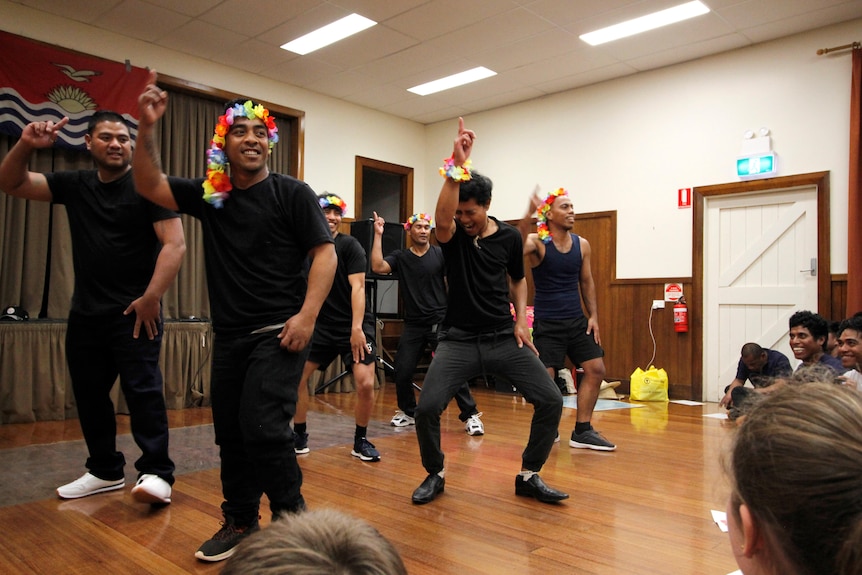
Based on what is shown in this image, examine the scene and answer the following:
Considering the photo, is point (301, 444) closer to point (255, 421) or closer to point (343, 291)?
point (343, 291)

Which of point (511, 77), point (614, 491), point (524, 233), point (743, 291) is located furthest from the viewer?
point (511, 77)

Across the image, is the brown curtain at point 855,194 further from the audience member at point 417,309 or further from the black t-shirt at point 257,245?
the black t-shirt at point 257,245

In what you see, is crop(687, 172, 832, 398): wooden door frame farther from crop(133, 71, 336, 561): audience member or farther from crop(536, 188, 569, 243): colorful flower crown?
crop(133, 71, 336, 561): audience member

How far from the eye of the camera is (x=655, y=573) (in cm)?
210

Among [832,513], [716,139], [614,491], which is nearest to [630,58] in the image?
[716,139]

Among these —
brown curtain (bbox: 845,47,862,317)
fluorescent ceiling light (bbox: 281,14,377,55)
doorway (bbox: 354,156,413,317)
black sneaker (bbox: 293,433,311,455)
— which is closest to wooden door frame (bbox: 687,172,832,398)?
brown curtain (bbox: 845,47,862,317)

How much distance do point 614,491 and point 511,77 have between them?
5.32 metres

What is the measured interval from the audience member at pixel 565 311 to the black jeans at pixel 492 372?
1148 millimetres

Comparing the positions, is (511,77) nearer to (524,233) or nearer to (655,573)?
(524,233)

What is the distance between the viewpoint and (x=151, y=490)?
2.62m

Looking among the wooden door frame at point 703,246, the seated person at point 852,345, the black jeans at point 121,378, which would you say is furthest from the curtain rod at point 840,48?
the black jeans at point 121,378

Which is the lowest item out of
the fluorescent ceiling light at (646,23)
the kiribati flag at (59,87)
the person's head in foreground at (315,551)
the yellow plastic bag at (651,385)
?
the yellow plastic bag at (651,385)

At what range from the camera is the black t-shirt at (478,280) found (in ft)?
9.66

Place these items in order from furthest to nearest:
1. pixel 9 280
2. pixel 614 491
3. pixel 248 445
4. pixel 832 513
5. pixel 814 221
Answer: pixel 814 221 < pixel 9 280 < pixel 614 491 < pixel 248 445 < pixel 832 513
